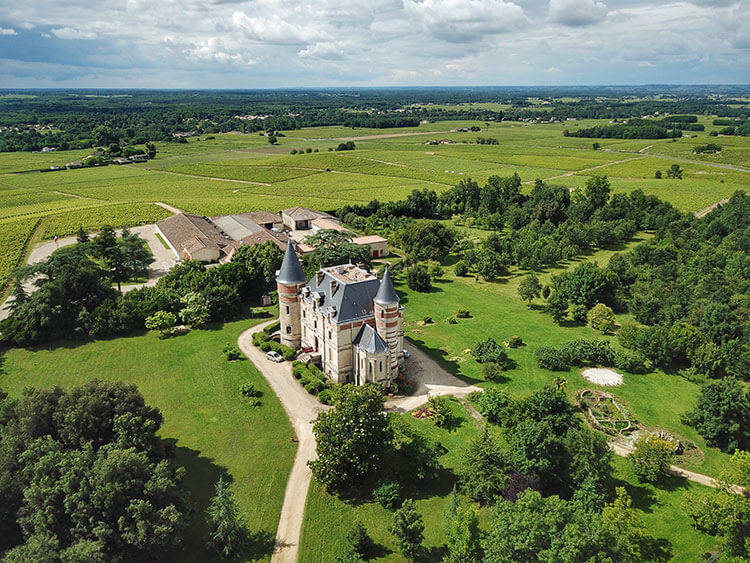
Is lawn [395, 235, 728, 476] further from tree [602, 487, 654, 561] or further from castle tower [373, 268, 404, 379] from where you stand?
tree [602, 487, 654, 561]

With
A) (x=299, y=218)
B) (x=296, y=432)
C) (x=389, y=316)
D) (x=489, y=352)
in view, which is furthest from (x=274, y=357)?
(x=299, y=218)

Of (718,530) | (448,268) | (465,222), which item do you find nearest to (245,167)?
(465,222)

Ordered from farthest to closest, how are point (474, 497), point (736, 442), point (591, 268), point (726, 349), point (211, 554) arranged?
point (591, 268), point (726, 349), point (736, 442), point (474, 497), point (211, 554)

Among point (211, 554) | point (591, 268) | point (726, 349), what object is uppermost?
point (591, 268)

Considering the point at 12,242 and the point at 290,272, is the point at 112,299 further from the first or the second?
the point at 12,242

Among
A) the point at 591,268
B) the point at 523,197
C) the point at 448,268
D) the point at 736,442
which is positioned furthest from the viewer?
the point at 523,197

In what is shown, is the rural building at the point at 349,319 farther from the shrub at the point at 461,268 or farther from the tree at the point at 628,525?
the shrub at the point at 461,268

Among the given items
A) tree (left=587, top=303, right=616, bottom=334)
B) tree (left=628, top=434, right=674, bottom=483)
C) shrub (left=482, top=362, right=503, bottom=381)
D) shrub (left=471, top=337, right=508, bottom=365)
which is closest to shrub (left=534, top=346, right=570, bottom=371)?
shrub (left=471, top=337, right=508, bottom=365)

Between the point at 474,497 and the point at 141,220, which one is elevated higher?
the point at 141,220

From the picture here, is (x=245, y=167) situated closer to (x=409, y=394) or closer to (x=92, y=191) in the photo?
(x=92, y=191)
